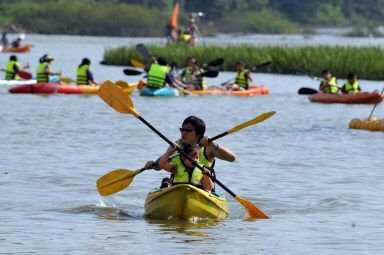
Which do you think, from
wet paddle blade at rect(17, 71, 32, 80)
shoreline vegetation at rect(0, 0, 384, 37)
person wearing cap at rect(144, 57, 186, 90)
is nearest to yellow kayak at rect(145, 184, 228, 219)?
person wearing cap at rect(144, 57, 186, 90)

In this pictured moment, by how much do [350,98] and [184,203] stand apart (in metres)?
15.9

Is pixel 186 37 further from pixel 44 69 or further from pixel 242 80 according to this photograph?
pixel 44 69

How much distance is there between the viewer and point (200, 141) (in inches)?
368

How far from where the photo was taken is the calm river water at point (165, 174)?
8758 millimetres

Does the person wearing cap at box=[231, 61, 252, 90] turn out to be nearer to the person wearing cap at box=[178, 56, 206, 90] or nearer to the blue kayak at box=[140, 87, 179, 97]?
the person wearing cap at box=[178, 56, 206, 90]

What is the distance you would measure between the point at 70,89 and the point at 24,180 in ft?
47.3

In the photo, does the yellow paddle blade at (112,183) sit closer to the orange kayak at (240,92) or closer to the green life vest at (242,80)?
the orange kayak at (240,92)

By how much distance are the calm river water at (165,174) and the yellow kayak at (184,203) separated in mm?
98

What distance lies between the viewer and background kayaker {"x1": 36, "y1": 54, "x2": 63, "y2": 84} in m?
25.4

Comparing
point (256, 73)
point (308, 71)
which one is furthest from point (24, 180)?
point (256, 73)

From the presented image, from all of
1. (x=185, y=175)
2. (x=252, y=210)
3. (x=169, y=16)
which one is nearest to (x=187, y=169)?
(x=185, y=175)

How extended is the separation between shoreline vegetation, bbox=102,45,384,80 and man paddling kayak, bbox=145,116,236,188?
2437 centimetres

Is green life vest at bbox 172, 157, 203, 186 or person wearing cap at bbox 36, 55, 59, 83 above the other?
green life vest at bbox 172, 157, 203, 186

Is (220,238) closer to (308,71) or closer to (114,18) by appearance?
(308,71)
